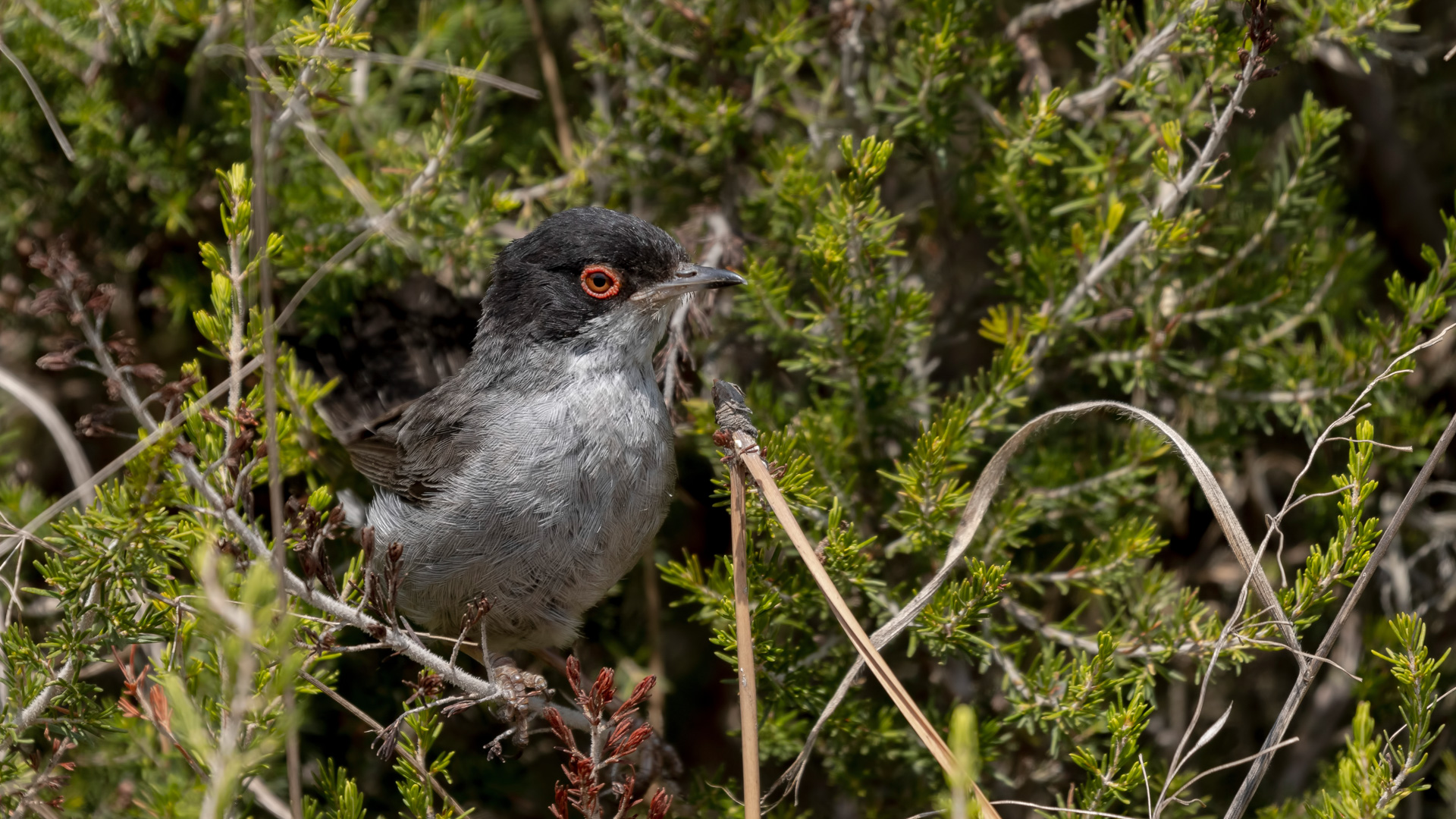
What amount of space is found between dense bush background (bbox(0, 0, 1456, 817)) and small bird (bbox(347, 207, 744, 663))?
0.88ft

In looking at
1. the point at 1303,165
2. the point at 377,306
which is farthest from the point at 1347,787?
the point at 377,306

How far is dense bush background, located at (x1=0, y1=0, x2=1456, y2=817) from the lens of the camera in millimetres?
3221

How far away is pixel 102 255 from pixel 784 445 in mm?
3131

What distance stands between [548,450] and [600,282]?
0.61 meters

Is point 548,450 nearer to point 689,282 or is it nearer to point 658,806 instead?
point 689,282

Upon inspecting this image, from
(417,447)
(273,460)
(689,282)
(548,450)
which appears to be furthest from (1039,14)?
(273,460)

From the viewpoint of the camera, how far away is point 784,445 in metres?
3.15

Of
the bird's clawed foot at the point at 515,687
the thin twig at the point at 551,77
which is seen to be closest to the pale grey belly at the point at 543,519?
the bird's clawed foot at the point at 515,687

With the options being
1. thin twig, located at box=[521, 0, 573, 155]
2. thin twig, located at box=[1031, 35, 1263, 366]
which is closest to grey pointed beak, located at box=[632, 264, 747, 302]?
thin twig, located at box=[1031, 35, 1263, 366]

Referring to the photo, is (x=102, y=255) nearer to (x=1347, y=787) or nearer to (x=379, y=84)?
(x=379, y=84)

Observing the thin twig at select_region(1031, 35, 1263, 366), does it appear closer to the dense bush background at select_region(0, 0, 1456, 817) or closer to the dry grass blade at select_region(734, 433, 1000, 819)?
the dense bush background at select_region(0, 0, 1456, 817)

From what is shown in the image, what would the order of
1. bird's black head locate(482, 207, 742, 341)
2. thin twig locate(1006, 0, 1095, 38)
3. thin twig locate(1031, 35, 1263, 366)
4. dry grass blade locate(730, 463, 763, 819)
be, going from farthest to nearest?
thin twig locate(1006, 0, 1095, 38) → bird's black head locate(482, 207, 742, 341) → thin twig locate(1031, 35, 1263, 366) → dry grass blade locate(730, 463, 763, 819)

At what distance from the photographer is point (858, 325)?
3.62 meters

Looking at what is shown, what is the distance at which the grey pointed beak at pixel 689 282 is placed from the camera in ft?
11.8
